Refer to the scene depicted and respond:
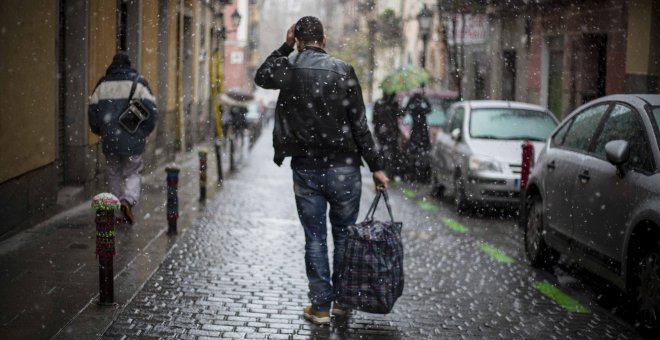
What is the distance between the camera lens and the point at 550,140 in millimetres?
8734

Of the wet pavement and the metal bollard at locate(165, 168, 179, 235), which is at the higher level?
the metal bollard at locate(165, 168, 179, 235)

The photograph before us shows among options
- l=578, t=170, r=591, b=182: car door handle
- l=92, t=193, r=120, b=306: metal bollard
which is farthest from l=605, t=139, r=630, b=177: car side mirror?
l=92, t=193, r=120, b=306: metal bollard

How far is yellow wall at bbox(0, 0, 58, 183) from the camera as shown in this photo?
8.27m

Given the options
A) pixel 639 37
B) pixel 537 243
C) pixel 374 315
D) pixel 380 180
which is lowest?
pixel 374 315

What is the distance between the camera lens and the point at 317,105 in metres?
5.79

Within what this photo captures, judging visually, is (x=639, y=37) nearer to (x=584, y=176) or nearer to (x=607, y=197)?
(x=584, y=176)

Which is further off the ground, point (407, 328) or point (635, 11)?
point (635, 11)

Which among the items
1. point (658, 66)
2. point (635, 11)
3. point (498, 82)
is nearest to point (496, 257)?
point (658, 66)

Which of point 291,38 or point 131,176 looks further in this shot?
point 131,176

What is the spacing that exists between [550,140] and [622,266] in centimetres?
259

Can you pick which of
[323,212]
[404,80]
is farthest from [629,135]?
[404,80]

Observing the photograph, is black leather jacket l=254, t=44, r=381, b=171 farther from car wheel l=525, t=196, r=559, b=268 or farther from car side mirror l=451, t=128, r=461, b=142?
car side mirror l=451, t=128, r=461, b=142

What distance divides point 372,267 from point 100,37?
8.36 m

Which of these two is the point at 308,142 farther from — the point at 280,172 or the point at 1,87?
the point at 280,172
